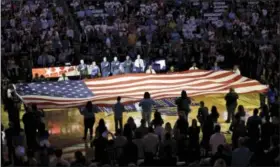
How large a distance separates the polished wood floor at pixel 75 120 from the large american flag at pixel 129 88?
0.55 metres

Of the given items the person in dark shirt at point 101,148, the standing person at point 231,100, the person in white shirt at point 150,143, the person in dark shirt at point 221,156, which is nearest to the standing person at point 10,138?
the person in dark shirt at point 101,148

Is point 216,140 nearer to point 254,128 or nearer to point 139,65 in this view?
point 254,128

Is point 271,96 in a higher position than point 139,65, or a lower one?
lower

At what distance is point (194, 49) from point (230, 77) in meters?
3.14

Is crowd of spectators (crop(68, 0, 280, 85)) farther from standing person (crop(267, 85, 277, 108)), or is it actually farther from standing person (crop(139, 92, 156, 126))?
standing person (crop(139, 92, 156, 126))

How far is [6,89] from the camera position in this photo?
15.5 meters

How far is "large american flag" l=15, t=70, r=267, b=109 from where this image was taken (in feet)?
50.2

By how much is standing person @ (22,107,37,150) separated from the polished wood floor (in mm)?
900

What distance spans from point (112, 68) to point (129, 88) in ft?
8.45

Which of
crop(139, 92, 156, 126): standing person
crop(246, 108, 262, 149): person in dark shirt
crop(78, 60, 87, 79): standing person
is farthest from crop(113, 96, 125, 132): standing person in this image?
crop(78, 60, 87, 79): standing person

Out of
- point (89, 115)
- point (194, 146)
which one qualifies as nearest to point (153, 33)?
point (89, 115)

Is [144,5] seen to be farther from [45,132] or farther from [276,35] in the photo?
[45,132]

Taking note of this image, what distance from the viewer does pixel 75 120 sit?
52.3 feet

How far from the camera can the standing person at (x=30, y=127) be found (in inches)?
508
